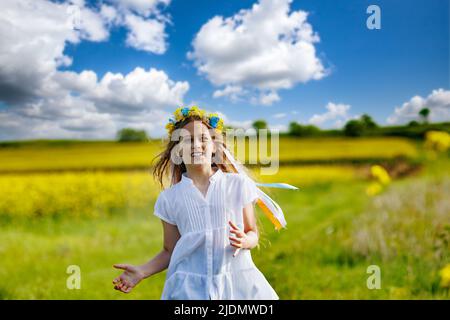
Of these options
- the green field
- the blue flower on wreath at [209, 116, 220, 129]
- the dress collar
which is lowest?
the green field

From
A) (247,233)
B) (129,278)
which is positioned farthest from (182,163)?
(129,278)

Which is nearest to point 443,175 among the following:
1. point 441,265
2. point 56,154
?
point 441,265

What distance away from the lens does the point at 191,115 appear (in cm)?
230

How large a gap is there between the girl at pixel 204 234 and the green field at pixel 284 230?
0.45 m

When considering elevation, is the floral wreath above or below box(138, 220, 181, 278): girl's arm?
above

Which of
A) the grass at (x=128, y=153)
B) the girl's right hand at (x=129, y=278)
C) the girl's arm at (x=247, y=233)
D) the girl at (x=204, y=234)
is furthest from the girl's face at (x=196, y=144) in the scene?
the grass at (x=128, y=153)

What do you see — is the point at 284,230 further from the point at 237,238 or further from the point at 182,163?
the point at 237,238

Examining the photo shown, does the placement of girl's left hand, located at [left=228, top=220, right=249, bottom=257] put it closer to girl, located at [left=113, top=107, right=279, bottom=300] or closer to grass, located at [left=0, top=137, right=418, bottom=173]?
girl, located at [left=113, top=107, right=279, bottom=300]

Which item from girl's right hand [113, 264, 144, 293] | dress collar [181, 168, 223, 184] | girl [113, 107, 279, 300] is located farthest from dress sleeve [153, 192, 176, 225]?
girl's right hand [113, 264, 144, 293]

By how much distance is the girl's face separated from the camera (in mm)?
2098

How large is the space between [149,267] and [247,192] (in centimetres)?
61

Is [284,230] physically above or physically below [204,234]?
below

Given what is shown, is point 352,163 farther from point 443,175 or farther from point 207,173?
point 207,173
